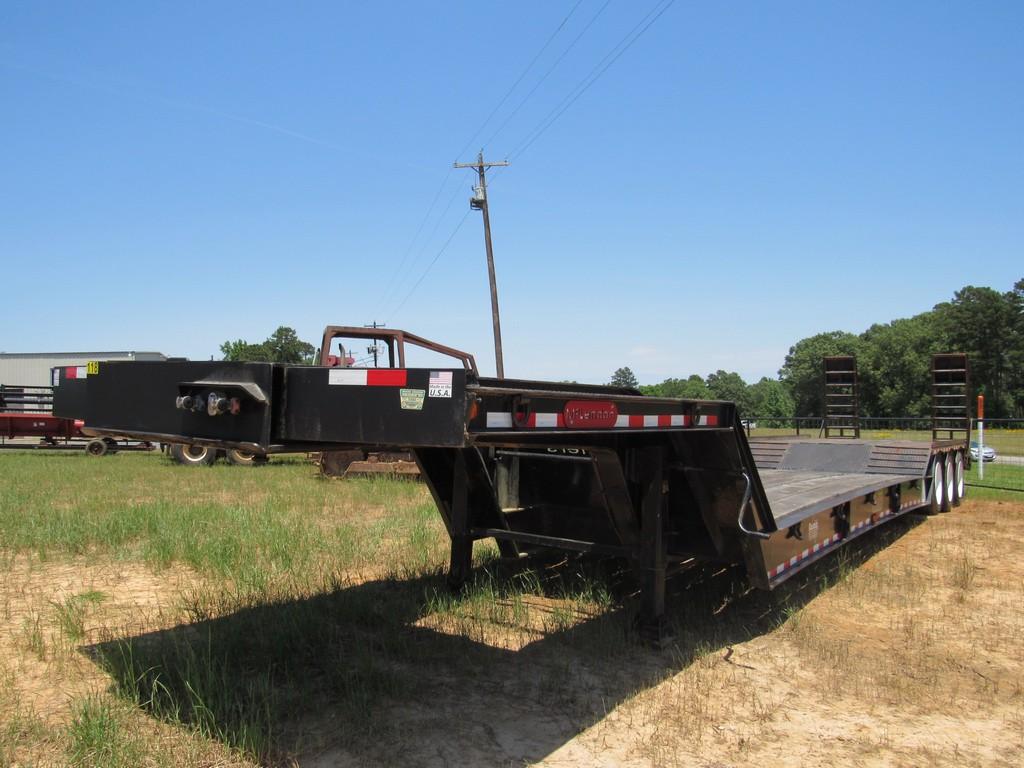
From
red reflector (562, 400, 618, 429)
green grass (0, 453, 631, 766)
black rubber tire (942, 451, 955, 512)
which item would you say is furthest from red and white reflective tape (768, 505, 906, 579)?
black rubber tire (942, 451, 955, 512)

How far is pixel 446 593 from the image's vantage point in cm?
543

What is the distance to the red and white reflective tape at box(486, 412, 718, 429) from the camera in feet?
9.58

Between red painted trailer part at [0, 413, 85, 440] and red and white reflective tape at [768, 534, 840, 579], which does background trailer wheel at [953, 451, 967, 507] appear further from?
red painted trailer part at [0, 413, 85, 440]

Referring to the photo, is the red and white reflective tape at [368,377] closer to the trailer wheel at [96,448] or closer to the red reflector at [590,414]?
the red reflector at [590,414]

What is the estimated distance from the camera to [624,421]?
3684 millimetres

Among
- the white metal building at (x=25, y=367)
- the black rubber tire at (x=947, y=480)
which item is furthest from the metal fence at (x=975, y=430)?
the white metal building at (x=25, y=367)

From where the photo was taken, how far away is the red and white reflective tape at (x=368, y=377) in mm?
2785

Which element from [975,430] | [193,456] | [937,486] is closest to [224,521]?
[937,486]

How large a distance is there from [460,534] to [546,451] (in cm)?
91

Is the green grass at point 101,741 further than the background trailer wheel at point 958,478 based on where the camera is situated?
No

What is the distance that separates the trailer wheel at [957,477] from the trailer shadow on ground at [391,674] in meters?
6.30

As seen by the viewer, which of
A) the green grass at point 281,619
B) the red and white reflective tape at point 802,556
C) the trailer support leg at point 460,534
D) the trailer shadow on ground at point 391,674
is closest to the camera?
the trailer shadow on ground at point 391,674

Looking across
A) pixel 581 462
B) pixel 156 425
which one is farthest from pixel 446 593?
pixel 156 425

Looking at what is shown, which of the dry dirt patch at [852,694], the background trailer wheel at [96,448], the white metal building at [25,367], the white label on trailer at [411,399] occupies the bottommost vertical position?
the dry dirt patch at [852,694]
